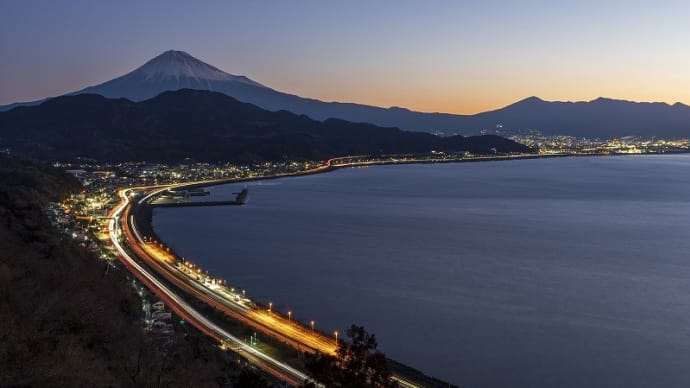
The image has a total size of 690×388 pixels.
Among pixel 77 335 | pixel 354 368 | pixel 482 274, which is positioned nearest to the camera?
pixel 354 368

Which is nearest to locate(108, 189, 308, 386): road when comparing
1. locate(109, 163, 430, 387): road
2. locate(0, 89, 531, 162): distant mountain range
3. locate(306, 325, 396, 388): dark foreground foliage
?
locate(109, 163, 430, 387): road

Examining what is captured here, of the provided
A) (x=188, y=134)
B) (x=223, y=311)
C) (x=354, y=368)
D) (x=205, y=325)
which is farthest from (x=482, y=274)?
(x=188, y=134)

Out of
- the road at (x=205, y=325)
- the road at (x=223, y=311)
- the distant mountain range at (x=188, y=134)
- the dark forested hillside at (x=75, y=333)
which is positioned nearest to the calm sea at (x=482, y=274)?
the road at (x=223, y=311)

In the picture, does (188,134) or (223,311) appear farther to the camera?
(188,134)

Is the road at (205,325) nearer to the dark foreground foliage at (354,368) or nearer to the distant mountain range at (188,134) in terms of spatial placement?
the dark foreground foliage at (354,368)

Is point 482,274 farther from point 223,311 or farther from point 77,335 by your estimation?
point 77,335

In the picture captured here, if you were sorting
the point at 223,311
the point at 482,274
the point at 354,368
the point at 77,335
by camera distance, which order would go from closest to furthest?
1. the point at 354,368
2. the point at 77,335
3. the point at 223,311
4. the point at 482,274
